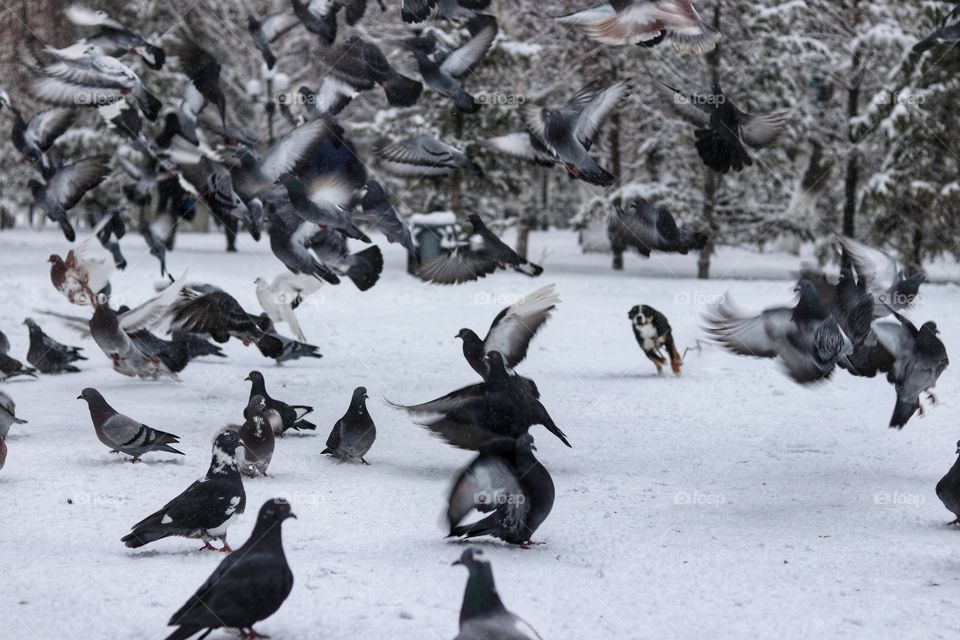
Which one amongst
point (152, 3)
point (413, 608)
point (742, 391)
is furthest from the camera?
point (152, 3)

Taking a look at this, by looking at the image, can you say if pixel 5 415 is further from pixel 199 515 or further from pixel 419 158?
pixel 419 158

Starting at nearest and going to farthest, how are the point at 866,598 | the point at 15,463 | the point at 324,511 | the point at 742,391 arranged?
the point at 866,598
the point at 324,511
the point at 15,463
the point at 742,391

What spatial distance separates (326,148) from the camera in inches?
250

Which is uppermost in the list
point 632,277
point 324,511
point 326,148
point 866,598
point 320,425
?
point 326,148

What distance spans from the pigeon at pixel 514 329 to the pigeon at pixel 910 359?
77.8 inches

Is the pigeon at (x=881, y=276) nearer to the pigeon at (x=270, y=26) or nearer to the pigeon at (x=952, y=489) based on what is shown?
the pigeon at (x=952, y=489)

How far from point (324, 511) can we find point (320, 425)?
7.57ft

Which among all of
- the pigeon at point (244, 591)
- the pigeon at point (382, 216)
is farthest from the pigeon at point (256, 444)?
the pigeon at point (244, 591)

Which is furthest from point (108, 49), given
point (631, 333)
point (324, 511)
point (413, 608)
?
point (631, 333)

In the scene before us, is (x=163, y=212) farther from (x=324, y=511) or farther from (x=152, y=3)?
(x=152, y=3)

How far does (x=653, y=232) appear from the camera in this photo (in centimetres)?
682

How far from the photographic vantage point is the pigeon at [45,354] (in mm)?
9438

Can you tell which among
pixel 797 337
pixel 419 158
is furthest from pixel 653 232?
pixel 419 158

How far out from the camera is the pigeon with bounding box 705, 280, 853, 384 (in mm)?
5422
